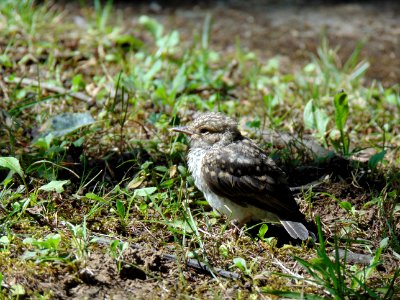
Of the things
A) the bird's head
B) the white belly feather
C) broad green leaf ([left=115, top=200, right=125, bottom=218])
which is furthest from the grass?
the bird's head

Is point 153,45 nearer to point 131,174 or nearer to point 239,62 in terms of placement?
point 239,62

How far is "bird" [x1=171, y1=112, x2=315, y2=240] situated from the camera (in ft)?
15.3

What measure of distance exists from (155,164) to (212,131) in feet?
1.76

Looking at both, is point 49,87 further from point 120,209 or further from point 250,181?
point 250,181

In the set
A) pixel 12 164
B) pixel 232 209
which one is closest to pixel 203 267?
pixel 232 209

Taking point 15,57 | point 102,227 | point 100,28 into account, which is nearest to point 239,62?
point 100,28

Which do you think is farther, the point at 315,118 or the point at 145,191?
Answer: the point at 315,118

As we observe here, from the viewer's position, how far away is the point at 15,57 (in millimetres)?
6824

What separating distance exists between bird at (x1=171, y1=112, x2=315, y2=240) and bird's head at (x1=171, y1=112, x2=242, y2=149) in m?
0.18

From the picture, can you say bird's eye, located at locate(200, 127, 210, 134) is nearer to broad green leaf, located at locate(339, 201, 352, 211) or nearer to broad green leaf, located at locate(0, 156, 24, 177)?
broad green leaf, located at locate(339, 201, 352, 211)

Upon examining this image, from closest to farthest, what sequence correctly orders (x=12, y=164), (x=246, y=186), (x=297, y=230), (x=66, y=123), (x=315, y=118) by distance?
(x=297, y=230)
(x=12, y=164)
(x=246, y=186)
(x=66, y=123)
(x=315, y=118)

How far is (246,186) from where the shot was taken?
4.75m

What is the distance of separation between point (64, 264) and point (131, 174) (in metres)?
1.37

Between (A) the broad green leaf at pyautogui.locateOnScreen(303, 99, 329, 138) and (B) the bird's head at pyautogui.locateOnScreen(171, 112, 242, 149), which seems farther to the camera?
(A) the broad green leaf at pyautogui.locateOnScreen(303, 99, 329, 138)
